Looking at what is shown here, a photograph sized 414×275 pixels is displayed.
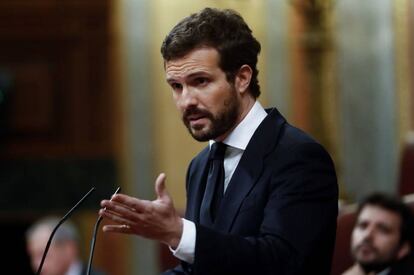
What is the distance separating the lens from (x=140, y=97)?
6492 millimetres

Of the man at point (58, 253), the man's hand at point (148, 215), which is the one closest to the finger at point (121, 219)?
the man's hand at point (148, 215)

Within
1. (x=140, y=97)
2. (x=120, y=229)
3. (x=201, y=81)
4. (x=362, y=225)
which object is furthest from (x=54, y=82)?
(x=120, y=229)

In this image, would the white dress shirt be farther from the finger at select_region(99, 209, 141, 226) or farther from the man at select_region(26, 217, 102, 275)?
the man at select_region(26, 217, 102, 275)

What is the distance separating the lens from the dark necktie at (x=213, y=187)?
7.86 ft

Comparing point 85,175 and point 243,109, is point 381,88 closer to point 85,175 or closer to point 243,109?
point 85,175

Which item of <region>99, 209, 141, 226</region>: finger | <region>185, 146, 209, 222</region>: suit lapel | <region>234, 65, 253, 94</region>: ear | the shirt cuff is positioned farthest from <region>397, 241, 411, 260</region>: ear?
<region>99, 209, 141, 226</region>: finger

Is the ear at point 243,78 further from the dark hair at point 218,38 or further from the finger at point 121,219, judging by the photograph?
the finger at point 121,219

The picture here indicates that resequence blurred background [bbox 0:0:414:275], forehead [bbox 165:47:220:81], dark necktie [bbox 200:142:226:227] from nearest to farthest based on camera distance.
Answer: forehead [bbox 165:47:220:81] < dark necktie [bbox 200:142:226:227] < blurred background [bbox 0:0:414:275]

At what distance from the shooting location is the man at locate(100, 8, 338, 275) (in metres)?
2.18

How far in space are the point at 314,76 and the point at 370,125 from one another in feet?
1.45

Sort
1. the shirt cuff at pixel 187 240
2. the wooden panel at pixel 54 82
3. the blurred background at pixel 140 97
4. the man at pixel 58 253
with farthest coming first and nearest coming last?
the wooden panel at pixel 54 82
the blurred background at pixel 140 97
the man at pixel 58 253
the shirt cuff at pixel 187 240

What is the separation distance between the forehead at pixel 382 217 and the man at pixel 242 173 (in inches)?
73.2

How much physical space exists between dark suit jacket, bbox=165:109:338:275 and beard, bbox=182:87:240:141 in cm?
8

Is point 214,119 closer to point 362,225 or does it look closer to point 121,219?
point 121,219
